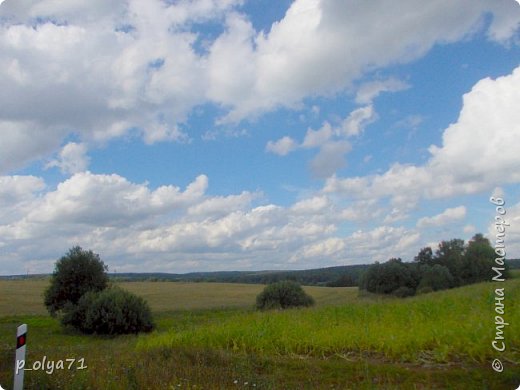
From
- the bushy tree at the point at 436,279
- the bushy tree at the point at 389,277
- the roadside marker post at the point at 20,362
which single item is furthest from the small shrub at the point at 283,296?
the roadside marker post at the point at 20,362

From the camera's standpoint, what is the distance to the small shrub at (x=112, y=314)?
3169 cm

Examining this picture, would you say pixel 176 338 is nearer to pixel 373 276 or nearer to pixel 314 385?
pixel 314 385

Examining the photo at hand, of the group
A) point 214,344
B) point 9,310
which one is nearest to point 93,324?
point 9,310

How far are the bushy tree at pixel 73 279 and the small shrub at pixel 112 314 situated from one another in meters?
4.08

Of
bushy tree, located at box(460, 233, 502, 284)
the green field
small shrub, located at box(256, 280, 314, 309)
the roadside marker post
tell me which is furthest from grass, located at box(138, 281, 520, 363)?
small shrub, located at box(256, 280, 314, 309)

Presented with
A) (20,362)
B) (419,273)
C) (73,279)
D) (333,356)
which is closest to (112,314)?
(73,279)

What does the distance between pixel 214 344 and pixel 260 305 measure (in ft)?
91.6

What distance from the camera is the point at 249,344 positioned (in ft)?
36.9

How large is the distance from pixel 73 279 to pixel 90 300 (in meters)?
5.67

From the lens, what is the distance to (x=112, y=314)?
31.7 metres

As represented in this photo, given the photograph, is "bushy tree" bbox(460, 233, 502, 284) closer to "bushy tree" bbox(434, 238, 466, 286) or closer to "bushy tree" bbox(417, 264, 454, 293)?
"bushy tree" bbox(434, 238, 466, 286)

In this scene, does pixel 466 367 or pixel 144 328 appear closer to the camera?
pixel 466 367

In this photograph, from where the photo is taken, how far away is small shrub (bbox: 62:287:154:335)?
31.7 metres

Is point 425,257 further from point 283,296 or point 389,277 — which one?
point 283,296
